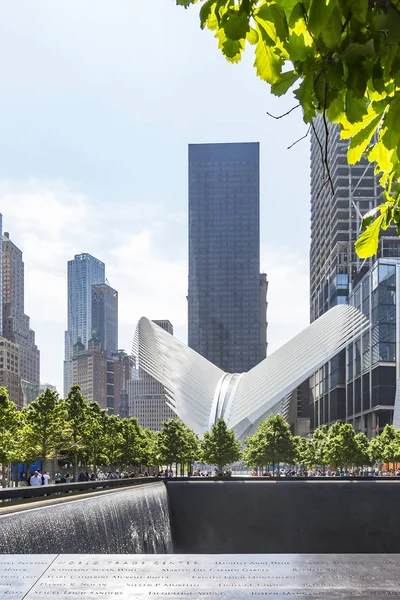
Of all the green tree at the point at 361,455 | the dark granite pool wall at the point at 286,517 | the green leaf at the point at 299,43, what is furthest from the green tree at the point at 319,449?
the green leaf at the point at 299,43

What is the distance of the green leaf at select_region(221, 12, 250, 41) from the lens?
109 inches

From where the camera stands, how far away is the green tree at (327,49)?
2670mm

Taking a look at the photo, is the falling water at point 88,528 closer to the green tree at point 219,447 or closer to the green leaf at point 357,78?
the green leaf at point 357,78

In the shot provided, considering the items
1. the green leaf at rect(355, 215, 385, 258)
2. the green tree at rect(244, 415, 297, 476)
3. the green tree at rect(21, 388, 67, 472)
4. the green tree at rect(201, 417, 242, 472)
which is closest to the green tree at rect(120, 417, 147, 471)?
the green tree at rect(201, 417, 242, 472)

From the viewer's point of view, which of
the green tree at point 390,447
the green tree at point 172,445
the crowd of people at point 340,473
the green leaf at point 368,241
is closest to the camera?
the green leaf at point 368,241

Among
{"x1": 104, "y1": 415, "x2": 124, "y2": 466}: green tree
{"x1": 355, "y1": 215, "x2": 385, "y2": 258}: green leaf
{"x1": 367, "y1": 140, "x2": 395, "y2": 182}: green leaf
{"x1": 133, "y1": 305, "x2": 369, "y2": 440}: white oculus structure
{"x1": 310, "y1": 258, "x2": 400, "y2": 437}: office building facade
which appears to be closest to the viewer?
{"x1": 367, "y1": 140, "x2": 395, "y2": 182}: green leaf

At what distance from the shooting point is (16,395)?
181 meters

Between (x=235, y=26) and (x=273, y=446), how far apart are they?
61.9 metres

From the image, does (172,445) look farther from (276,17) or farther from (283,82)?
(276,17)

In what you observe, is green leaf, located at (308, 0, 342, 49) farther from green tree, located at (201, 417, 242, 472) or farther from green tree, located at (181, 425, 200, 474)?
green tree, located at (181, 425, 200, 474)

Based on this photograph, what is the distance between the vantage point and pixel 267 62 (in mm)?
3072

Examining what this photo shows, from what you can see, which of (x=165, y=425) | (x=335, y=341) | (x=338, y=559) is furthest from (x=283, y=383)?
(x=338, y=559)

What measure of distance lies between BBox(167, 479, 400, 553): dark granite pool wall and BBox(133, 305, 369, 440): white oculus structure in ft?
139

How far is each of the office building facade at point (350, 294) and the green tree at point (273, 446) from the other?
67.4 ft
